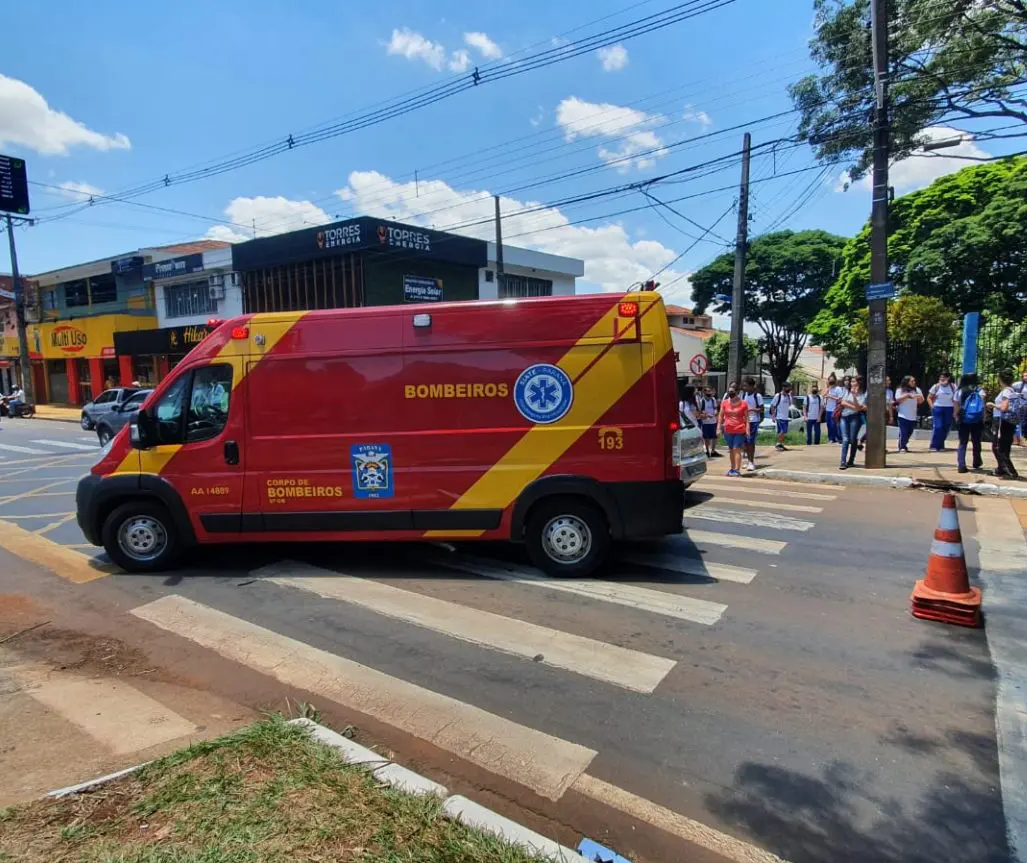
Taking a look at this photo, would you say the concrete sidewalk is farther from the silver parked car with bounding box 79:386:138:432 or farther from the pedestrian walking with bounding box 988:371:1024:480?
the silver parked car with bounding box 79:386:138:432

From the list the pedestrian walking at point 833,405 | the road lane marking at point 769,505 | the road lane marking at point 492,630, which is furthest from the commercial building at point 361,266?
the road lane marking at point 492,630

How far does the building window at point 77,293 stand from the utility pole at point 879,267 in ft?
146

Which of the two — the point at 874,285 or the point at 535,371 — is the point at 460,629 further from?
the point at 874,285

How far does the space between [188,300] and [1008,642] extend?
36.9 metres

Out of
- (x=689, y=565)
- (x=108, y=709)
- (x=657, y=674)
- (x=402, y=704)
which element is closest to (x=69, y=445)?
(x=108, y=709)

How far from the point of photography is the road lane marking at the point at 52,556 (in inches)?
258

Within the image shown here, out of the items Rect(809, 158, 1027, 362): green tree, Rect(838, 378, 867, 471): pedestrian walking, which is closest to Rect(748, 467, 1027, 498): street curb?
Rect(838, 378, 867, 471): pedestrian walking

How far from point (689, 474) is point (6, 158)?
2401 centimetres

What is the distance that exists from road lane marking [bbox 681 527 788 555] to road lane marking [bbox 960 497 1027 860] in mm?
1812

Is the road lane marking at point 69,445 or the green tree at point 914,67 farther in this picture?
the road lane marking at point 69,445

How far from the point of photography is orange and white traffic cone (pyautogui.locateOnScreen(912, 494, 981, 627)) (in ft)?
15.6

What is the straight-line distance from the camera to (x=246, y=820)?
2.60 m

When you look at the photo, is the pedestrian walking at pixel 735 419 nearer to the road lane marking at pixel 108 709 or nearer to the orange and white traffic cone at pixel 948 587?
the orange and white traffic cone at pixel 948 587

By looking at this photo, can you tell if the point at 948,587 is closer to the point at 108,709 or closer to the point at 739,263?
the point at 108,709
